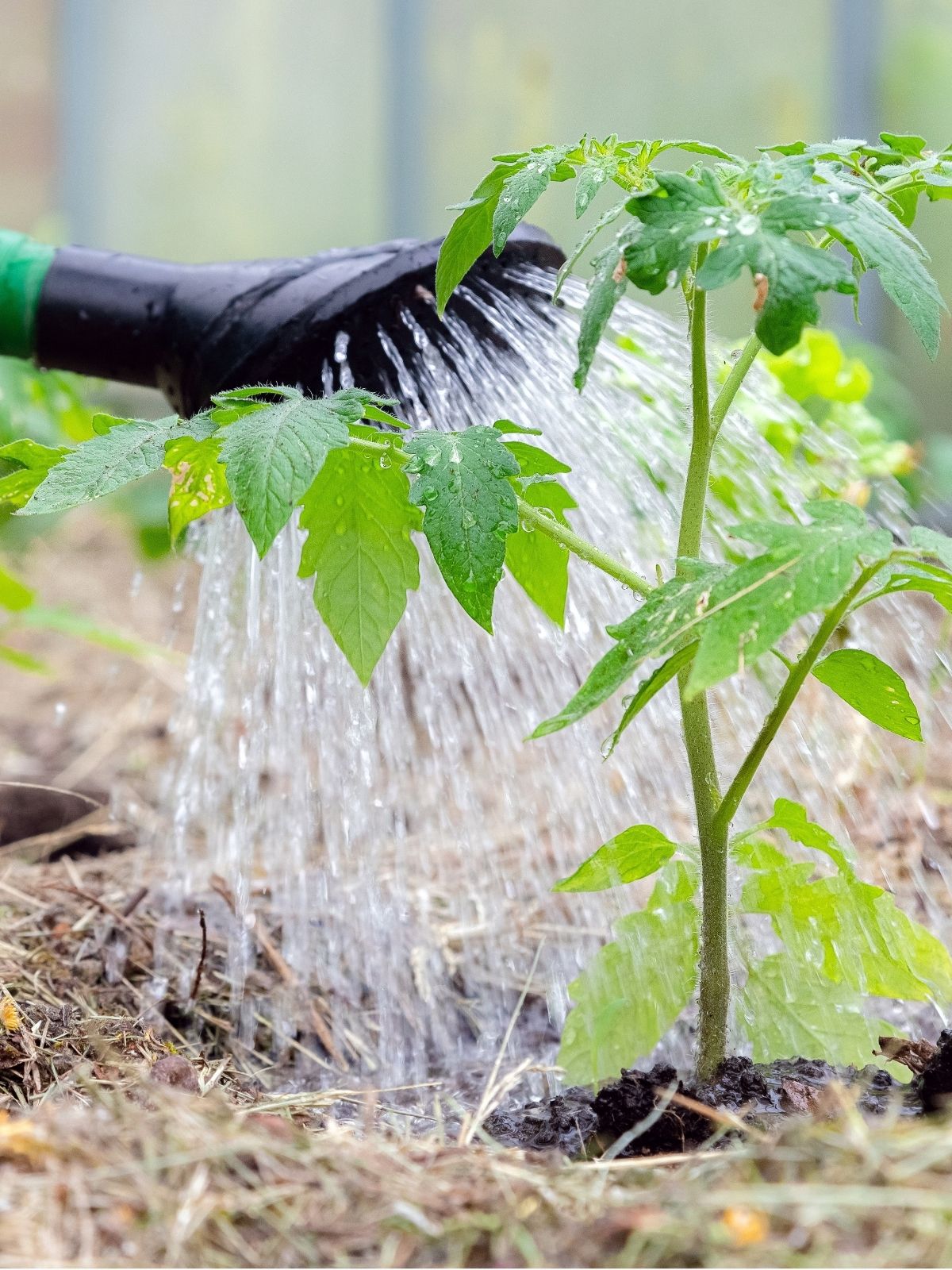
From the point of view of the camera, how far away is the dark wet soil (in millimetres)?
799

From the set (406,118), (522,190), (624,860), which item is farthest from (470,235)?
(406,118)

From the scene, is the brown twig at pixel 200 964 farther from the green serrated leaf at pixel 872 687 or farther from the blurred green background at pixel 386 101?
the blurred green background at pixel 386 101

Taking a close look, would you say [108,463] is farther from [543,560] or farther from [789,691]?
[789,691]

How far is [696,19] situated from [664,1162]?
11.0 ft

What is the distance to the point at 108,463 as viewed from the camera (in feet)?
2.56

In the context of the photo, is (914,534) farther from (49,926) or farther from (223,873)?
(223,873)

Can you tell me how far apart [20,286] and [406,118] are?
8.48ft

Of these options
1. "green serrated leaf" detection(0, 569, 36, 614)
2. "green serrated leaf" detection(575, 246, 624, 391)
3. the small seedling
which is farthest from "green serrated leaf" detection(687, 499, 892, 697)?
"green serrated leaf" detection(0, 569, 36, 614)

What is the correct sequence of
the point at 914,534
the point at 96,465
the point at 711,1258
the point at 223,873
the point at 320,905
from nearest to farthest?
the point at 711,1258
the point at 914,534
the point at 96,465
the point at 320,905
the point at 223,873

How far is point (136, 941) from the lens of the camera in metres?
1.32

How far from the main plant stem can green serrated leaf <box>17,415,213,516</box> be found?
339 millimetres

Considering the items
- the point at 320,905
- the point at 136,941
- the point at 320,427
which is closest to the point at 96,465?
the point at 320,427

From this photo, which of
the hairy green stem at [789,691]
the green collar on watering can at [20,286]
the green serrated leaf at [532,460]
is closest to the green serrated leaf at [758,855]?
the hairy green stem at [789,691]

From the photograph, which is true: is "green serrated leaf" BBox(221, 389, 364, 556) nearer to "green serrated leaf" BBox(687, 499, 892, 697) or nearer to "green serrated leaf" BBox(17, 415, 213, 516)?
"green serrated leaf" BBox(17, 415, 213, 516)
